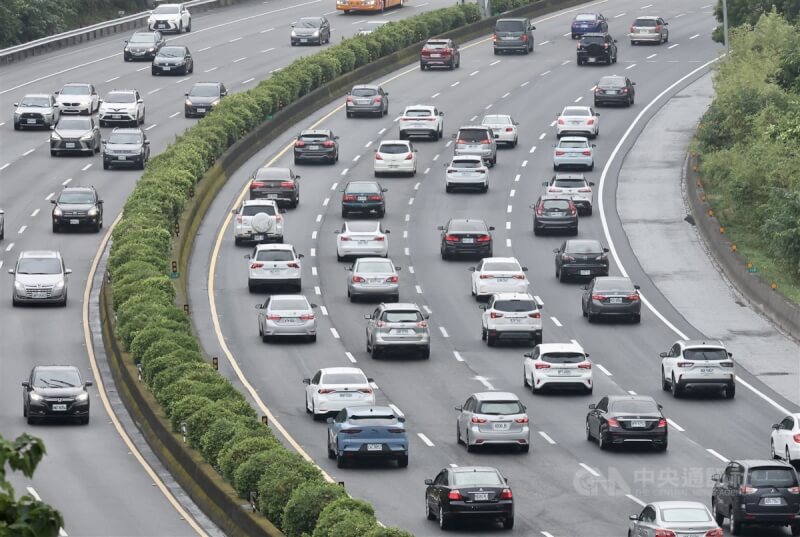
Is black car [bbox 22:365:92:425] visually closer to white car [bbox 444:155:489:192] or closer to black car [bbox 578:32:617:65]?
white car [bbox 444:155:489:192]

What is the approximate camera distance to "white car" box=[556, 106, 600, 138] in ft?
274

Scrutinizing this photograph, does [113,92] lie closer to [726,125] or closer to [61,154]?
[61,154]

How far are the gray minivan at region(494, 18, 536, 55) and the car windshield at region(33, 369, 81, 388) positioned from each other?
6448 cm

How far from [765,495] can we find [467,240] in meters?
32.1

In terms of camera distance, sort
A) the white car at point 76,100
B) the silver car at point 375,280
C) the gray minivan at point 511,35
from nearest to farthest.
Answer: the silver car at point 375,280, the white car at point 76,100, the gray minivan at point 511,35

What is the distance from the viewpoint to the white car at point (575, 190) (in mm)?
70188

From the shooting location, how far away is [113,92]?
84.2 m

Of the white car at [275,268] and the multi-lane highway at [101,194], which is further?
the white car at [275,268]

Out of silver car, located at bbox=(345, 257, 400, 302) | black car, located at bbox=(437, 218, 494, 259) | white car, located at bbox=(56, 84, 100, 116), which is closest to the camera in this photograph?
silver car, located at bbox=(345, 257, 400, 302)

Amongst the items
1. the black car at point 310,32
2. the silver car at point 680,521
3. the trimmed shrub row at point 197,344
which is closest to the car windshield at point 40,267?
the trimmed shrub row at point 197,344

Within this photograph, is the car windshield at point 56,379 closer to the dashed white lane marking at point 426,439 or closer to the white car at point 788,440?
the dashed white lane marking at point 426,439

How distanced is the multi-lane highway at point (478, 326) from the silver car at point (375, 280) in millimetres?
631

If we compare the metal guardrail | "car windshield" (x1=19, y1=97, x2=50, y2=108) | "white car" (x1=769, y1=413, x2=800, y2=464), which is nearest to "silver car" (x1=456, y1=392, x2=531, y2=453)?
"white car" (x1=769, y1=413, x2=800, y2=464)

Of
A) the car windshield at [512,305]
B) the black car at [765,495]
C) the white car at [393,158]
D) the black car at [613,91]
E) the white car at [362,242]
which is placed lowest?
the black car at [613,91]
